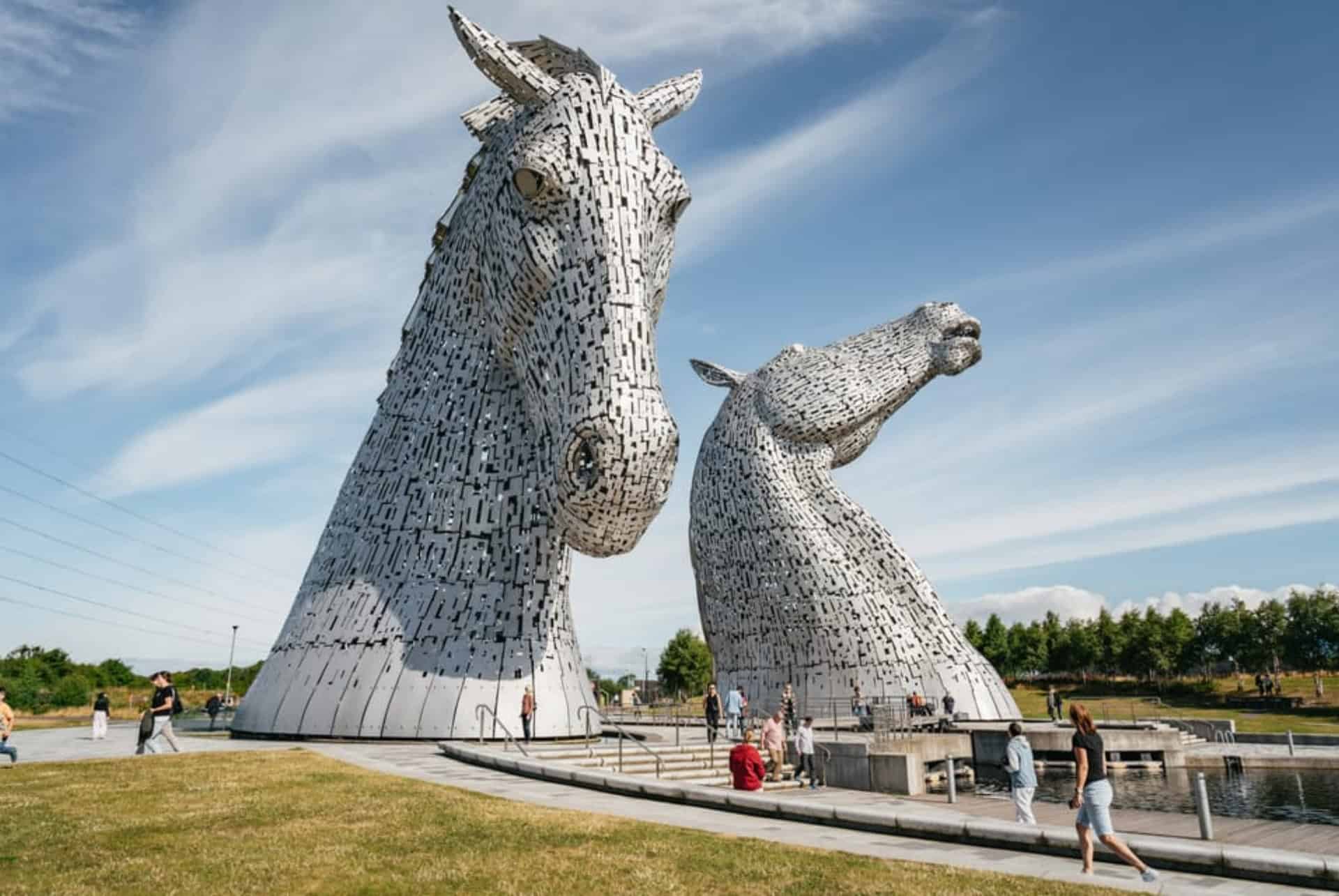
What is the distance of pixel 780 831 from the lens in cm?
776

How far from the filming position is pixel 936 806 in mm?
10477

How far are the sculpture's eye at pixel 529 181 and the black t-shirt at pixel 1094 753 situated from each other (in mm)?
7722

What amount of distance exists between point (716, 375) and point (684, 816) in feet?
63.9

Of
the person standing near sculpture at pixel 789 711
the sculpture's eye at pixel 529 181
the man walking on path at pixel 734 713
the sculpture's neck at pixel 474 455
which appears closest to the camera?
the sculpture's eye at pixel 529 181

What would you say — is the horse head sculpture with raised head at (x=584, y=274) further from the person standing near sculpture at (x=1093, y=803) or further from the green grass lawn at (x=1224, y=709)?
the green grass lawn at (x=1224, y=709)

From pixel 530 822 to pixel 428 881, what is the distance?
6.33 ft

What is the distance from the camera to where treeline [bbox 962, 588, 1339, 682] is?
5275 cm

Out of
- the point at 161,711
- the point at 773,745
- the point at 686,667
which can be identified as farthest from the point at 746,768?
the point at 686,667

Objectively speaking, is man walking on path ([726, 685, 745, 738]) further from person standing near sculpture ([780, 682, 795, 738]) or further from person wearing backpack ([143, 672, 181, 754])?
person wearing backpack ([143, 672, 181, 754])

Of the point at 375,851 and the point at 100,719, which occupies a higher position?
the point at 100,719

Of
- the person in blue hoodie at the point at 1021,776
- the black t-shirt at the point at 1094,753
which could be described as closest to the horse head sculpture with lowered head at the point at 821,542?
the person in blue hoodie at the point at 1021,776

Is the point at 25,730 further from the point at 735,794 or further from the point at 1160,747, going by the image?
the point at 1160,747

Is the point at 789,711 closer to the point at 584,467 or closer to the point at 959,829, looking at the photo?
the point at 584,467

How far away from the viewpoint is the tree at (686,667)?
64.1m
